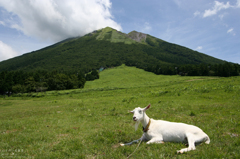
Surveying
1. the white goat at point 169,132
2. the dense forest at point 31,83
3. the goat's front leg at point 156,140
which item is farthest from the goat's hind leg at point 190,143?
the dense forest at point 31,83

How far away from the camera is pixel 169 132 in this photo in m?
5.74

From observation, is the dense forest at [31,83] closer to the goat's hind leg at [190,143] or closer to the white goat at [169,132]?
the white goat at [169,132]

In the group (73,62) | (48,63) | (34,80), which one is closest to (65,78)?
(34,80)

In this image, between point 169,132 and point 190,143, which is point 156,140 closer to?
point 169,132

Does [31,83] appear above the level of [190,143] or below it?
above

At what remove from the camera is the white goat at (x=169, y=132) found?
5154mm

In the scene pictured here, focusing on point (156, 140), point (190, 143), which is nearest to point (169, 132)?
point (156, 140)

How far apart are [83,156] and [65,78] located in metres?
94.3

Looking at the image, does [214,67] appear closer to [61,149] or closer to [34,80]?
[61,149]

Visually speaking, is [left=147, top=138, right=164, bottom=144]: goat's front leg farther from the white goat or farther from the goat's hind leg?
the goat's hind leg

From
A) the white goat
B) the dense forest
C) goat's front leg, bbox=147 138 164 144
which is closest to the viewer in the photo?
the white goat

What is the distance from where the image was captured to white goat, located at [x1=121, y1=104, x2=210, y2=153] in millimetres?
5154

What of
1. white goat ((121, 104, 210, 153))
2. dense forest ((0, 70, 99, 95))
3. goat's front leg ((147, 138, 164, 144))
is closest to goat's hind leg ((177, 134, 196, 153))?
white goat ((121, 104, 210, 153))

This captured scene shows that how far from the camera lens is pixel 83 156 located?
5.05 meters
